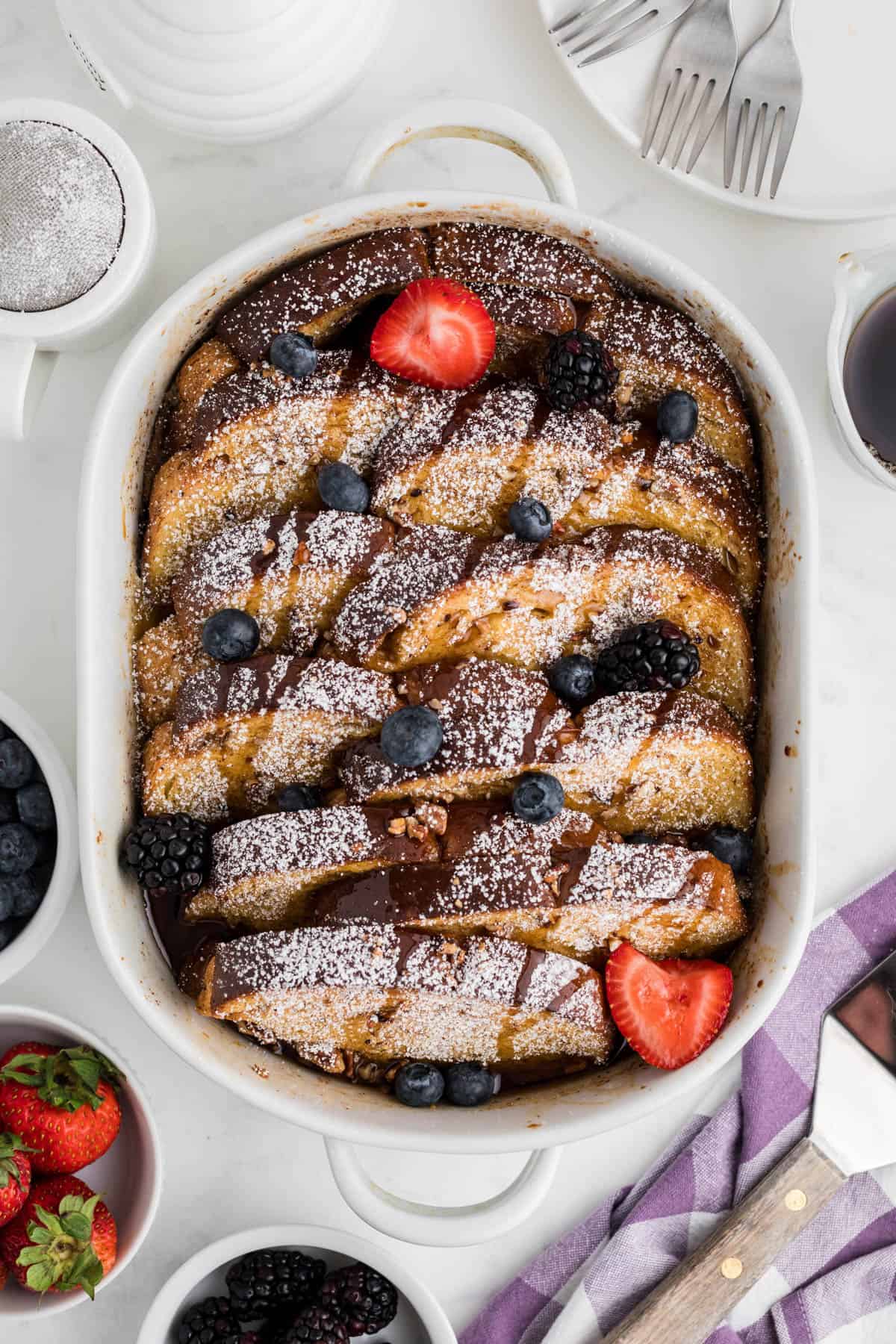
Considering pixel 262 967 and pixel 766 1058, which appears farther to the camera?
pixel 766 1058

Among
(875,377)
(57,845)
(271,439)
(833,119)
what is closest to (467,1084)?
(57,845)

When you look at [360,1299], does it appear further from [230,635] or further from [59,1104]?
[230,635]

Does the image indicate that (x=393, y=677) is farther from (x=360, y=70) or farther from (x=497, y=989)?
(x=360, y=70)

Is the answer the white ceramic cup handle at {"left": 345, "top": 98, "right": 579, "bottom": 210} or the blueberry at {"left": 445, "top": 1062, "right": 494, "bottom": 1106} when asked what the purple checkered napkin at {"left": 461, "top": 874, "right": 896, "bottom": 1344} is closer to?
the blueberry at {"left": 445, "top": 1062, "right": 494, "bottom": 1106}

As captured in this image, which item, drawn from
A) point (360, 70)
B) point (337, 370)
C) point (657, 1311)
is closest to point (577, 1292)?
point (657, 1311)

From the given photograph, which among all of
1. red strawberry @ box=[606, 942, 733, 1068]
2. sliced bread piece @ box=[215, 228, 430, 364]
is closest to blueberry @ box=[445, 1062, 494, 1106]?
red strawberry @ box=[606, 942, 733, 1068]
